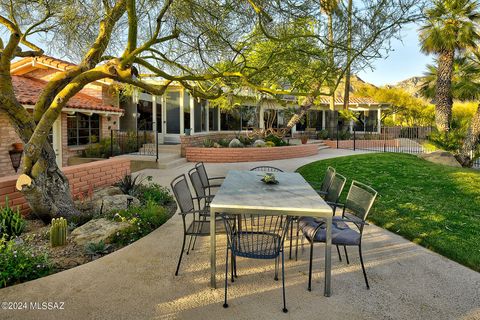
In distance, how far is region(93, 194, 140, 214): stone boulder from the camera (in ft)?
17.2

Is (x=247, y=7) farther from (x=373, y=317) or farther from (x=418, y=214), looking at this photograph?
(x=418, y=214)

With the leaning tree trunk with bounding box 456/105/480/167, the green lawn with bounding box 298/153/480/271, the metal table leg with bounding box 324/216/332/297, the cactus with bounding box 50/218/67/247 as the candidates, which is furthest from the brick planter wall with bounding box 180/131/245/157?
the leaning tree trunk with bounding box 456/105/480/167

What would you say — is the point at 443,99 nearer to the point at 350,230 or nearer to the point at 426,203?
the point at 426,203

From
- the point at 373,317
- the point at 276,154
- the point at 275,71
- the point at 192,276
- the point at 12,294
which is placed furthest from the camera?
the point at 276,154

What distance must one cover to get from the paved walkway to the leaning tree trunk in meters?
12.5

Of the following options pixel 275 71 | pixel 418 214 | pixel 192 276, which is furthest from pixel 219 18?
pixel 418 214

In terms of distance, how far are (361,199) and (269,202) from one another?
1.08 metres

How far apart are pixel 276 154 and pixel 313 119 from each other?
45.5ft

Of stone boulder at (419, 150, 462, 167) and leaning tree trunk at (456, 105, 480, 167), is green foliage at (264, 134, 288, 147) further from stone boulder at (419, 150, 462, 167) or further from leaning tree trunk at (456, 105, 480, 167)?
leaning tree trunk at (456, 105, 480, 167)

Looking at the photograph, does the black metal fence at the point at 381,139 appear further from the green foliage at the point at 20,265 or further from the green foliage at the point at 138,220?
the green foliage at the point at 20,265

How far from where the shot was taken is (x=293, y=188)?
4.19m

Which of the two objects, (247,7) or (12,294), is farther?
(247,7)

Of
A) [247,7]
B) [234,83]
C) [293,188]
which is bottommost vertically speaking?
[293,188]

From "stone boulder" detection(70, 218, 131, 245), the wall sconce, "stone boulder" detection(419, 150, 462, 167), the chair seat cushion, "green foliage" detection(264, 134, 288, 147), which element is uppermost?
"green foliage" detection(264, 134, 288, 147)
